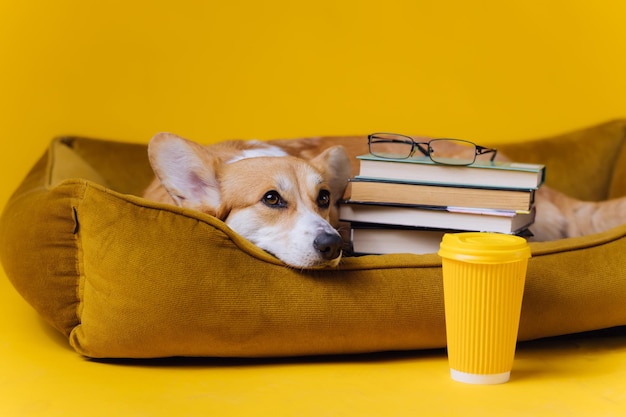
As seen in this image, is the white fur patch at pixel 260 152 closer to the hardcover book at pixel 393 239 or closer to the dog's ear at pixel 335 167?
the dog's ear at pixel 335 167

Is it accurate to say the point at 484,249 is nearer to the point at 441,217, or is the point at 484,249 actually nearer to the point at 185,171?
the point at 441,217

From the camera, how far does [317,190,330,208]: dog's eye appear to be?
2.92 meters

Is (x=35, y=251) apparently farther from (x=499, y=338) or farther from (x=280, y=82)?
(x=280, y=82)

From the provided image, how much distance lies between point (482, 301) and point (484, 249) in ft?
0.45

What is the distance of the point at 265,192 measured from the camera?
2.79 metres

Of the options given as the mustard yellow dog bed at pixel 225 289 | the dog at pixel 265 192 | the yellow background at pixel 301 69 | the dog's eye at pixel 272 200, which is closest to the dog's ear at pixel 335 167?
the dog at pixel 265 192

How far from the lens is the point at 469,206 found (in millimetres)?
2830

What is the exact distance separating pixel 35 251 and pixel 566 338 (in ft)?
5.47

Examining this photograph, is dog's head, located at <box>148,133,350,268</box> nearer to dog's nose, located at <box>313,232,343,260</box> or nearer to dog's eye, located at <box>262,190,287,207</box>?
dog's eye, located at <box>262,190,287,207</box>

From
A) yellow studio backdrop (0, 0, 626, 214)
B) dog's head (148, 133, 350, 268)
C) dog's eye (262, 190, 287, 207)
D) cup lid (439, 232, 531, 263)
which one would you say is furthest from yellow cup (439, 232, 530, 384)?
yellow studio backdrop (0, 0, 626, 214)

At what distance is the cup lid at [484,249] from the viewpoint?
7.43 ft

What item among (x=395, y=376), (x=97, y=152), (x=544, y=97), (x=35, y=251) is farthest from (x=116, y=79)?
(x=395, y=376)

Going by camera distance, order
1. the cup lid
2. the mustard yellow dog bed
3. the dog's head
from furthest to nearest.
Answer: the dog's head < the mustard yellow dog bed < the cup lid

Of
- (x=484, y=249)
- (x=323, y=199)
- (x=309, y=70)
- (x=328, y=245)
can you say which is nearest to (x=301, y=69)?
(x=309, y=70)
